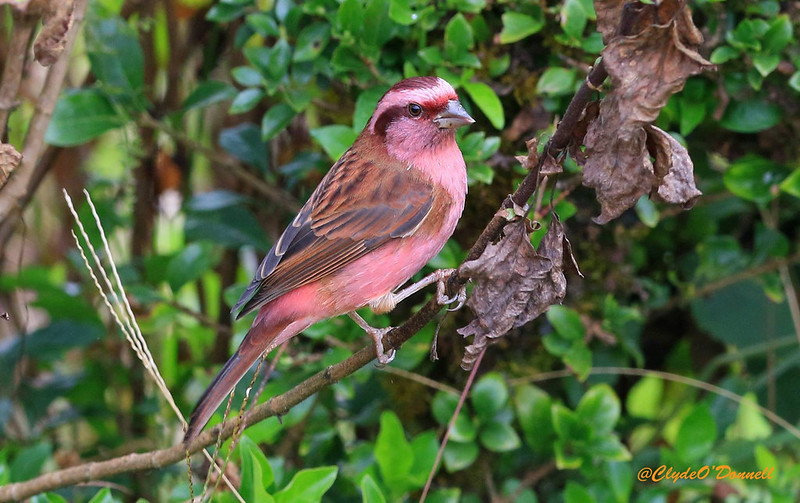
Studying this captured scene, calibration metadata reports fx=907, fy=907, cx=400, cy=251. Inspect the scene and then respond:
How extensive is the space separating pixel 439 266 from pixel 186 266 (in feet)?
3.77

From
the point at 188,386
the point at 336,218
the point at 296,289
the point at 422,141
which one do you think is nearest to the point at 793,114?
the point at 422,141

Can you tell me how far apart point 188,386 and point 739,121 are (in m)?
2.78

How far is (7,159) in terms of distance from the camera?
2.34m

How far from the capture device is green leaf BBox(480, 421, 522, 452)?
3309mm

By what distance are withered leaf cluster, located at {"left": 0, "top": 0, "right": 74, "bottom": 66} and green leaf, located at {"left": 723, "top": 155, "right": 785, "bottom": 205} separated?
2.36 m

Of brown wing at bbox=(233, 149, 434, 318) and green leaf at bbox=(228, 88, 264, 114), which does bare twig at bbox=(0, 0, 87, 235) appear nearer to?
green leaf at bbox=(228, 88, 264, 114)

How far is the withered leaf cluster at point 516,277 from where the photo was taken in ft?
6.67

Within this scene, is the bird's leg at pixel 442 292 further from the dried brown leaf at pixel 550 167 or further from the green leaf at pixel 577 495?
the green leaf at pixel 577 495

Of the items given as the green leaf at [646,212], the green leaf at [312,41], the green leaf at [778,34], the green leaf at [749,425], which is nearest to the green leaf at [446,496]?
the green leaf at [646,212]

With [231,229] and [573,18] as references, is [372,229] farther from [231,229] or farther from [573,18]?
[231,229]

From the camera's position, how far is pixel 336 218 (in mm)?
3072

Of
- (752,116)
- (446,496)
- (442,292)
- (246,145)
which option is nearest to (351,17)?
(246,145)

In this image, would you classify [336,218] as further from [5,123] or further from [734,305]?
[734,305]

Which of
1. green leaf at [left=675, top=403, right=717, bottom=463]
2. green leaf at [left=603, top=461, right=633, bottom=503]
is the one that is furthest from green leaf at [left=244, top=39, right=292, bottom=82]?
green leaf at [left=675, top=403, right=717, bottom=463]
